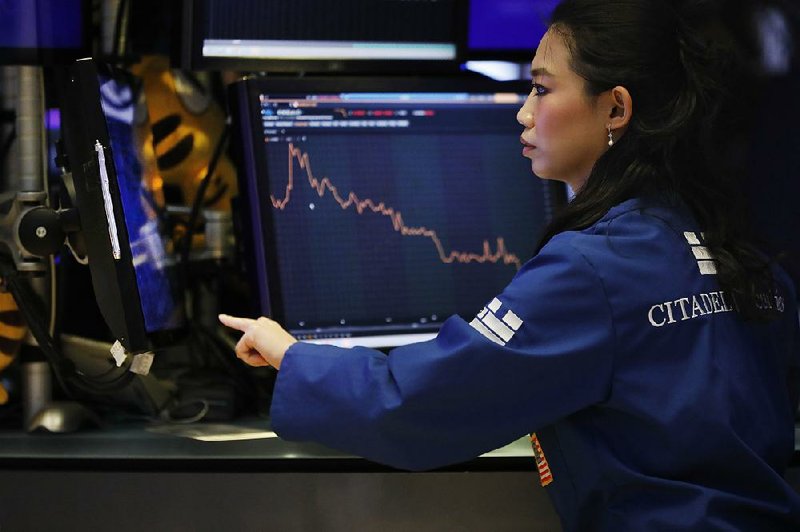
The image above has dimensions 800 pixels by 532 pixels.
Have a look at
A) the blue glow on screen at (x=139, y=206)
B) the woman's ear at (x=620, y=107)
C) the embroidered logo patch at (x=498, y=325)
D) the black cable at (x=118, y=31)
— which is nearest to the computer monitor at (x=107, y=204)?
the blue glow on screen at (x=139, y=206)

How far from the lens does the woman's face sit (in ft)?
3.86

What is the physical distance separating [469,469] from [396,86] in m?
0.58

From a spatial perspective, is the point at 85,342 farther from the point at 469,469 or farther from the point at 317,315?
the point at 469,469

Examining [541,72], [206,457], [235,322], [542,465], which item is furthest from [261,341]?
[541,72]

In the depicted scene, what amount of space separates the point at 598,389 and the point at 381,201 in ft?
1.90

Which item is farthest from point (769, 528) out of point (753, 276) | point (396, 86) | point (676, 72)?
point (396, 86)

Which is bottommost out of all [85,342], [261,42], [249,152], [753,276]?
[85,342]

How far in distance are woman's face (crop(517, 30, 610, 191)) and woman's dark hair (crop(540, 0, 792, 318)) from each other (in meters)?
0.02

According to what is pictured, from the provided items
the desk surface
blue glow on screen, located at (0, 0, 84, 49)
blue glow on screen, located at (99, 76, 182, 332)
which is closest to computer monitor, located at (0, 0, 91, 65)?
blue glow on screen, located at (0, 0, 84, 49)

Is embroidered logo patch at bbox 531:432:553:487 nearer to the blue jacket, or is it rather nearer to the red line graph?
the blue jacket

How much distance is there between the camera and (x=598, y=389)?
3.47 feet

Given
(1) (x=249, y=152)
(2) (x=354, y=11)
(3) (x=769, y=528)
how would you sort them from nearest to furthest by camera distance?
(3) (x=769, y=528) → (1) (x=249, y=152) → (2) (x=354, y=11)

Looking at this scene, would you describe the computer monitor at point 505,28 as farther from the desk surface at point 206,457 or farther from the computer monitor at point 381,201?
the desk surface at point 206,457

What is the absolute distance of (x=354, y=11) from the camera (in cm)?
159
